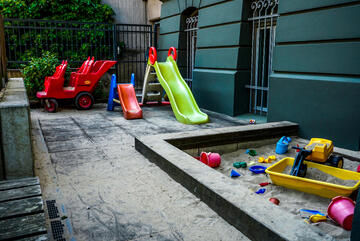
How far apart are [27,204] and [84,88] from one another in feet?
21.8

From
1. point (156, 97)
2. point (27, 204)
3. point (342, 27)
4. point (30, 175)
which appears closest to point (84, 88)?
point (156, 97)

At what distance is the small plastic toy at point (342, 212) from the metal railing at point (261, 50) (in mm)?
4110

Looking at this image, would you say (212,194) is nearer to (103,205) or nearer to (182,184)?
(182,184)

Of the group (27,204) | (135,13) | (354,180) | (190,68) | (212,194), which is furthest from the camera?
(135,13)

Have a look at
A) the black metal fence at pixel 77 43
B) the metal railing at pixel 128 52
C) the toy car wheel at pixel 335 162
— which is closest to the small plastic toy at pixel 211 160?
the toy car wheel at pixel 335 162

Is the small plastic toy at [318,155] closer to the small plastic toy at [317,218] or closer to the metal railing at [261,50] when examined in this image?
the small plastic toy at [317,218]

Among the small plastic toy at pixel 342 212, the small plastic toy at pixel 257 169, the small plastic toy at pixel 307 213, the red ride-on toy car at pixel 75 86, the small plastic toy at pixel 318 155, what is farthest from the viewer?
the red ride-on toy car at pixel 75 86

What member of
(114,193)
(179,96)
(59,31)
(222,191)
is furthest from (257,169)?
(59,31)

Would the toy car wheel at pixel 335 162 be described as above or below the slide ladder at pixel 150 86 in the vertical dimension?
below

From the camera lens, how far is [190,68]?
9.69 metres

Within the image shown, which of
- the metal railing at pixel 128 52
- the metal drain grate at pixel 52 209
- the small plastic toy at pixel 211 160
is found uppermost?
the metal railing at pixel 128 52

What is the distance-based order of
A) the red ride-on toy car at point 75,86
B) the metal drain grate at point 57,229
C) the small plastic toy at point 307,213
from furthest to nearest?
the red ride-on toy car at point 75,86 < the small plastic toy at point 307,213 < the metal drain grate at point 57,229

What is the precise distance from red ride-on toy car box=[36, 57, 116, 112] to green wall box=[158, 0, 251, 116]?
8.33ft

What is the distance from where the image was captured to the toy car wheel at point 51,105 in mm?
7758
